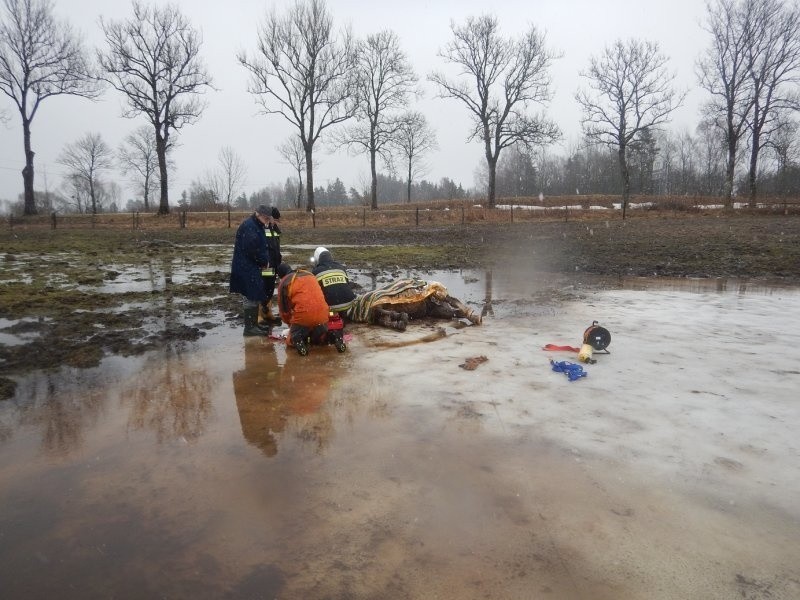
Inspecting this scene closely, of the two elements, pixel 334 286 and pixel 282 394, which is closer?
pixel 282 394

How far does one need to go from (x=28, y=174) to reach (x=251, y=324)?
34222 millimetres

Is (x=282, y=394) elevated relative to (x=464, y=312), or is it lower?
lower

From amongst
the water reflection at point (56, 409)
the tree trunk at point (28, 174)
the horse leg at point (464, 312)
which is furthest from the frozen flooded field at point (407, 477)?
the tree trunk at point (28, 174)

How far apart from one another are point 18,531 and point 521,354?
182 inches

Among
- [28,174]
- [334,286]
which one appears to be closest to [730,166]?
[334,286]

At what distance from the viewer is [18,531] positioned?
2688 mm

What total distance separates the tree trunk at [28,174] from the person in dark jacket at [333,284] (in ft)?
110

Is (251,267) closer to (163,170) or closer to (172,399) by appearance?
(172,399)

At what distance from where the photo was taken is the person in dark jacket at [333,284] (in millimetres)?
6723

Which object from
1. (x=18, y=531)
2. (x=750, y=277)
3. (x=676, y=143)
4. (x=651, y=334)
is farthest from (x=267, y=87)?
(x=676, y=143)

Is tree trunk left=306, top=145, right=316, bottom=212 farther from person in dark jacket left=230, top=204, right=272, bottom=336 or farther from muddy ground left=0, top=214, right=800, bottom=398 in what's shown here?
person in dark jacket left=230, top=204, right=272, bottom=336

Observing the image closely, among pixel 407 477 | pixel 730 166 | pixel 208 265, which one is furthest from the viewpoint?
pixel 730 166

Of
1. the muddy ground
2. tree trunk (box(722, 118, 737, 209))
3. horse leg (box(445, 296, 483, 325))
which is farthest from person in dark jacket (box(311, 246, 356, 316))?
tree trunk (box(722, 118, 737, 209))

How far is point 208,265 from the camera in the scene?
13.3 m
